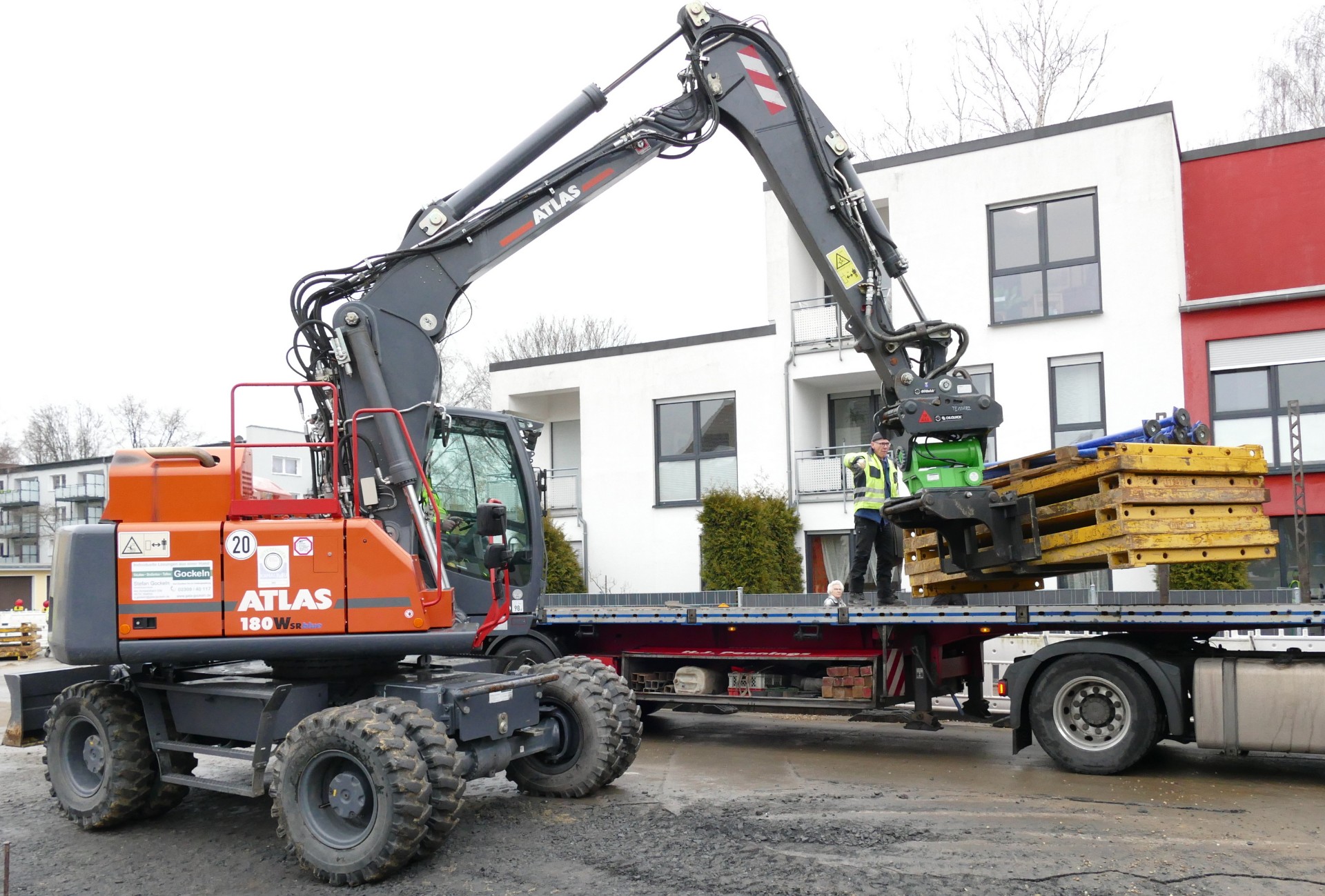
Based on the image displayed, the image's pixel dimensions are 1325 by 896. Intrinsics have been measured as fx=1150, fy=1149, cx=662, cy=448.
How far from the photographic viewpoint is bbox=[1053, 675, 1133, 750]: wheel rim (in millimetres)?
9234

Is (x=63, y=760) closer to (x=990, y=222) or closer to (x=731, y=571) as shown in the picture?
(x=731, y=571)

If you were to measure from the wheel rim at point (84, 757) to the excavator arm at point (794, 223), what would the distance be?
2.67 m

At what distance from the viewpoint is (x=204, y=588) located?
7.27 m

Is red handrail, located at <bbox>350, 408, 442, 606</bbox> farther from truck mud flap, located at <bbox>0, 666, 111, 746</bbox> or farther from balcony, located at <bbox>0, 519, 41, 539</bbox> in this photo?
balcony, located at <bbox>0, 519, 41, 539</bbox>

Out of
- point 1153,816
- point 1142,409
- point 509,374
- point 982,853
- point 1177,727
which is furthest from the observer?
point 509,374

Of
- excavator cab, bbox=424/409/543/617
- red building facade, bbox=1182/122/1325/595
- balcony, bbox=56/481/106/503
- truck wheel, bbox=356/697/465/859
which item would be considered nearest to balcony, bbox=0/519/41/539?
balcony, bbox=56/481/106/503

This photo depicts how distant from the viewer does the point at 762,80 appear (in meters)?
9.80

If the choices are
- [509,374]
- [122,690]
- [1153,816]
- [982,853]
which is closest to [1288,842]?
[1153,816]

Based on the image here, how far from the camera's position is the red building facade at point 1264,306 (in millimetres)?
18250

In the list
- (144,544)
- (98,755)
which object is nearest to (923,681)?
(144,544)

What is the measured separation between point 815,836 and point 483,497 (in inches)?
202

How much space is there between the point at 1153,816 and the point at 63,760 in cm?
764

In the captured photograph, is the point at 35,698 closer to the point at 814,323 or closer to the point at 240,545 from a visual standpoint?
the point at 240,545

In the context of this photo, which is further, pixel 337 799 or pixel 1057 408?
pixel 1057 408
